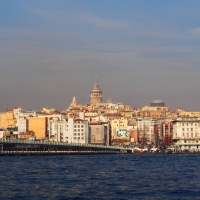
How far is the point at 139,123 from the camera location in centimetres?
15838

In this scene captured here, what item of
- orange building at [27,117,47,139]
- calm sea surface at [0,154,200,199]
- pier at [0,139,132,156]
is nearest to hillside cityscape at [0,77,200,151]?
orange building at [27,117,47,139]

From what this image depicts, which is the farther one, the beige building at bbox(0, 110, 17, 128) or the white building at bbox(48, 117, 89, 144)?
the beige building at bbox(0, 110, 17, 128)

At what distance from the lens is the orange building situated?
151750 millimetres

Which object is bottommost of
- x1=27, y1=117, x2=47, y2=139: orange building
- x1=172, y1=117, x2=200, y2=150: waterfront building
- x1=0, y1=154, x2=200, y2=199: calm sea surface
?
x1=0, y1=154, x2=200, y2=199: calm sea surface

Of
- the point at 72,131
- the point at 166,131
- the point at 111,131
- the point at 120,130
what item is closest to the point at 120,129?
the point at 120,130

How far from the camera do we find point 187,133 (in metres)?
124

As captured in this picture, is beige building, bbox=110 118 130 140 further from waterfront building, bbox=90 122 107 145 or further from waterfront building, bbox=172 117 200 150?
waterfront building, bbox=172 117 200 150

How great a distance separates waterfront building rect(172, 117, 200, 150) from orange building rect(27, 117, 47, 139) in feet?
115

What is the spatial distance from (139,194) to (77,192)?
291cm

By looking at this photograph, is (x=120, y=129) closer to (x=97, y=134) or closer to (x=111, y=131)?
(x=111, y=131)

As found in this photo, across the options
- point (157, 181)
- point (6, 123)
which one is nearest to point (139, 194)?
point (157, 181)

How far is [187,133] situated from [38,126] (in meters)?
39.8

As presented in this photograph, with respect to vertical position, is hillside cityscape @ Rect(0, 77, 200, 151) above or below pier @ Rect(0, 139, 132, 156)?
above

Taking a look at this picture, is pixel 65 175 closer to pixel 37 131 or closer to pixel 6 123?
pixel 37 131
